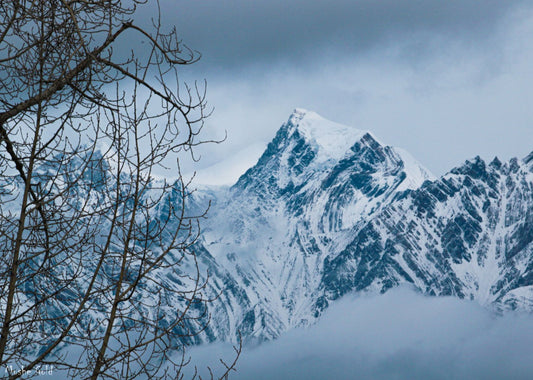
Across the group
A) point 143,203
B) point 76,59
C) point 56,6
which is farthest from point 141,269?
point 56,6

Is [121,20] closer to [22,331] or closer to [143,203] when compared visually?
[143,203]

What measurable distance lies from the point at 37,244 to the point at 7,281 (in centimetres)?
56

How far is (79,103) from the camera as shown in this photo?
36.3ft

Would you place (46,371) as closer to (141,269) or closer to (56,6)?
(141,269)

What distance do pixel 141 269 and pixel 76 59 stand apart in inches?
99.3

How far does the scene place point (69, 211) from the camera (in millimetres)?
11164

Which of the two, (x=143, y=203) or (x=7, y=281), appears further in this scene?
(x=143, y=203)

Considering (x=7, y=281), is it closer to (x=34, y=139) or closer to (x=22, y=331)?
(x=22, y=331)

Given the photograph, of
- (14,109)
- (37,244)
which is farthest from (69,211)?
(14,109)

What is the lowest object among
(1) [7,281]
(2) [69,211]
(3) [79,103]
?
(1) [7,281]

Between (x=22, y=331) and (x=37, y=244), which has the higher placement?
(x=37, y=244)

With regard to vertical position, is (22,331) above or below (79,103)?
below

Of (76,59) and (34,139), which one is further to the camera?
(76,59)

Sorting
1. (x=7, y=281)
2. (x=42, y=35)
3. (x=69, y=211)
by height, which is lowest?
(x=7, y=281)
